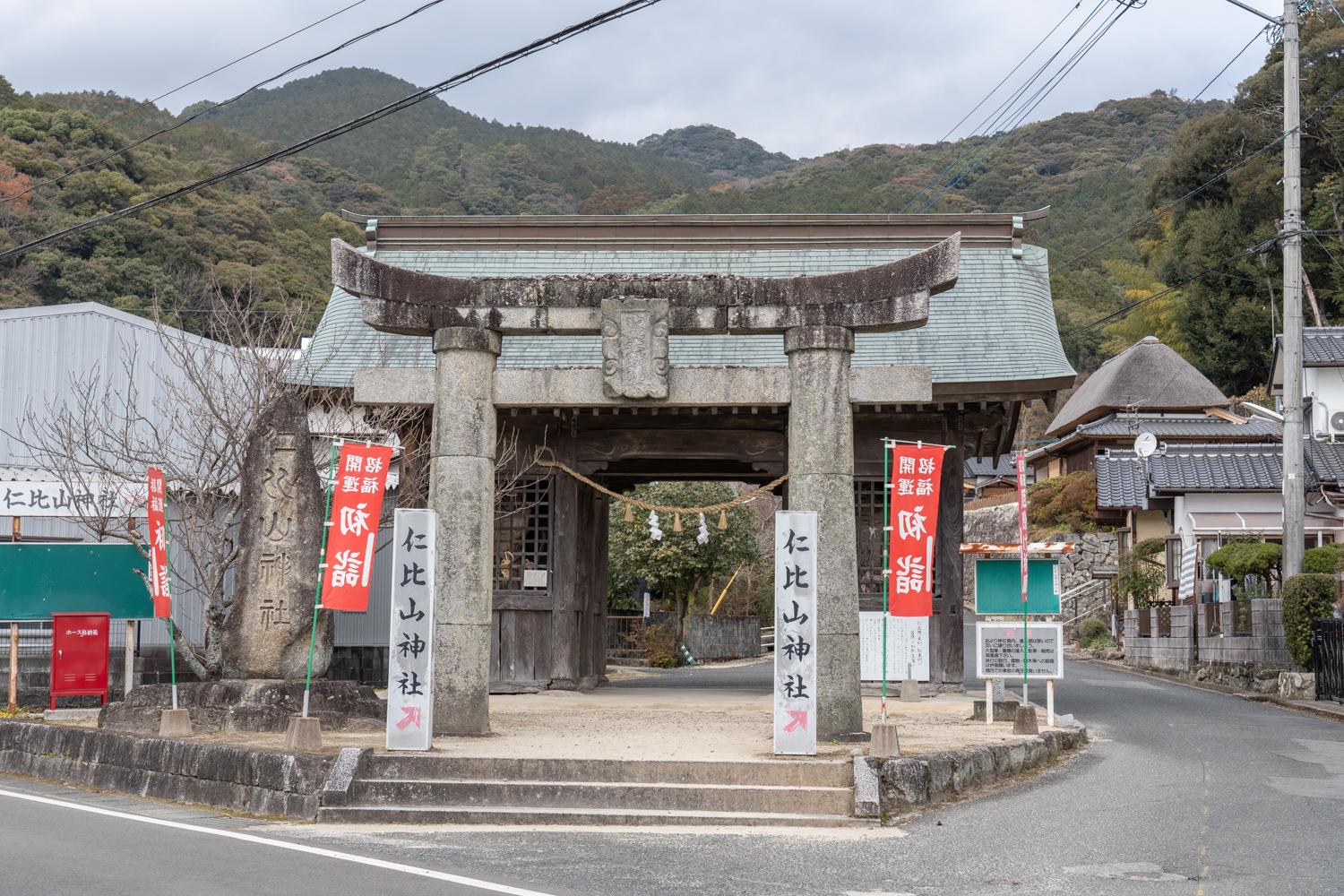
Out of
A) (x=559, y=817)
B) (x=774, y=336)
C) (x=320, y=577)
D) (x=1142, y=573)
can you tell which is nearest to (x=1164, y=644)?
(x=1142, y=573)

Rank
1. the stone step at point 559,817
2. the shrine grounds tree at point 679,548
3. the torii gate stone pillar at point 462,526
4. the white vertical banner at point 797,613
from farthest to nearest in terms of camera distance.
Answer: the shrine grounds tree at point 679,548, the torii gate stone pillar at point 462,526, the white vertical banner at point 797,613, the stone step at point 559,817

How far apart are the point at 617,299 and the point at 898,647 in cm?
759

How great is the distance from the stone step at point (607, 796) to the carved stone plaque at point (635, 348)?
3.99 m

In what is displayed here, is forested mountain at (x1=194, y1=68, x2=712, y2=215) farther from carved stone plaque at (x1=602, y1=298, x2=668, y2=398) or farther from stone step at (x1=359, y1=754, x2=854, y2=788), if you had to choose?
stone step at (x1=359, y1=754, x2=854, y2=788)

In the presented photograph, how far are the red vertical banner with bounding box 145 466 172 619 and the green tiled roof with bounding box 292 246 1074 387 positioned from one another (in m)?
5.02

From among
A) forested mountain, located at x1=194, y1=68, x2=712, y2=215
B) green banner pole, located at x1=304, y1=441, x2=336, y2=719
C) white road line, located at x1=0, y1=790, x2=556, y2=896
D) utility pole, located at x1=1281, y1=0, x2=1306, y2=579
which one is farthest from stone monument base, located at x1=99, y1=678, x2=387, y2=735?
forested mountain, located at x1=194, y1=68, x2=712, y2=215

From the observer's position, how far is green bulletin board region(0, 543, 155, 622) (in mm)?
16781

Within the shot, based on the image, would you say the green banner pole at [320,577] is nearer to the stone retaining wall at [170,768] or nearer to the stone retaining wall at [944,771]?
the stone retaining wall at [170,768]

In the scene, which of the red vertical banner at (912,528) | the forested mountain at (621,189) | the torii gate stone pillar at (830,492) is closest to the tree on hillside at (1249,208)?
the forested mountain at (621,189)

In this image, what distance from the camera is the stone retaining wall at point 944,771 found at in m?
10.4

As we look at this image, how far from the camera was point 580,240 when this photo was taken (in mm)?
20812

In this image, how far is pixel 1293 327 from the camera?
2188cm

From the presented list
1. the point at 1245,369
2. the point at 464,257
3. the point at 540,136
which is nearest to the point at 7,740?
the point at 464,257

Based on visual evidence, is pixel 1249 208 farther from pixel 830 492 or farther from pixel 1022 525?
pixel 830 492
